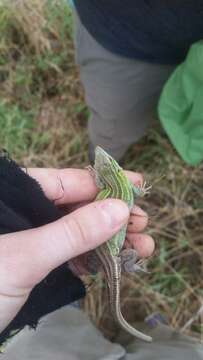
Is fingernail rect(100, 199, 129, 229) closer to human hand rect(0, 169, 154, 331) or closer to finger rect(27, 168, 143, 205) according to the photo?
human hand rect(0, 169, 154, 331)

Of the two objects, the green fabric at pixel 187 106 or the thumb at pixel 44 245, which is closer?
the thumb at pixel 44 245

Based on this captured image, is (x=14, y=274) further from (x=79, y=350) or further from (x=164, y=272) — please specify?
(x=164, y=272)

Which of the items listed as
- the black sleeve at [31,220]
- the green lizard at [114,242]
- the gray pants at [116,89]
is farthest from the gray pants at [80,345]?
the gray pants at [116,89]

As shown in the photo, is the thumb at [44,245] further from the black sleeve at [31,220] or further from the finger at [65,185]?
the finger at [65,185]

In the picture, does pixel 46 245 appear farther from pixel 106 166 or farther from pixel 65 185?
pixel 106 166

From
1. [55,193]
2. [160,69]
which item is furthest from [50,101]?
[55,193]

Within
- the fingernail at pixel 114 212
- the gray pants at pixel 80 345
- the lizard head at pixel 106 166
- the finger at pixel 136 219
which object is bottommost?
the gray pants at pixel 80 345

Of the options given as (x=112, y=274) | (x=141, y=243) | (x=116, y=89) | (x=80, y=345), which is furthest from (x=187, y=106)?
(x=80, y=345)

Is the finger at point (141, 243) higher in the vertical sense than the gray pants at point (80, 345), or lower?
higher
